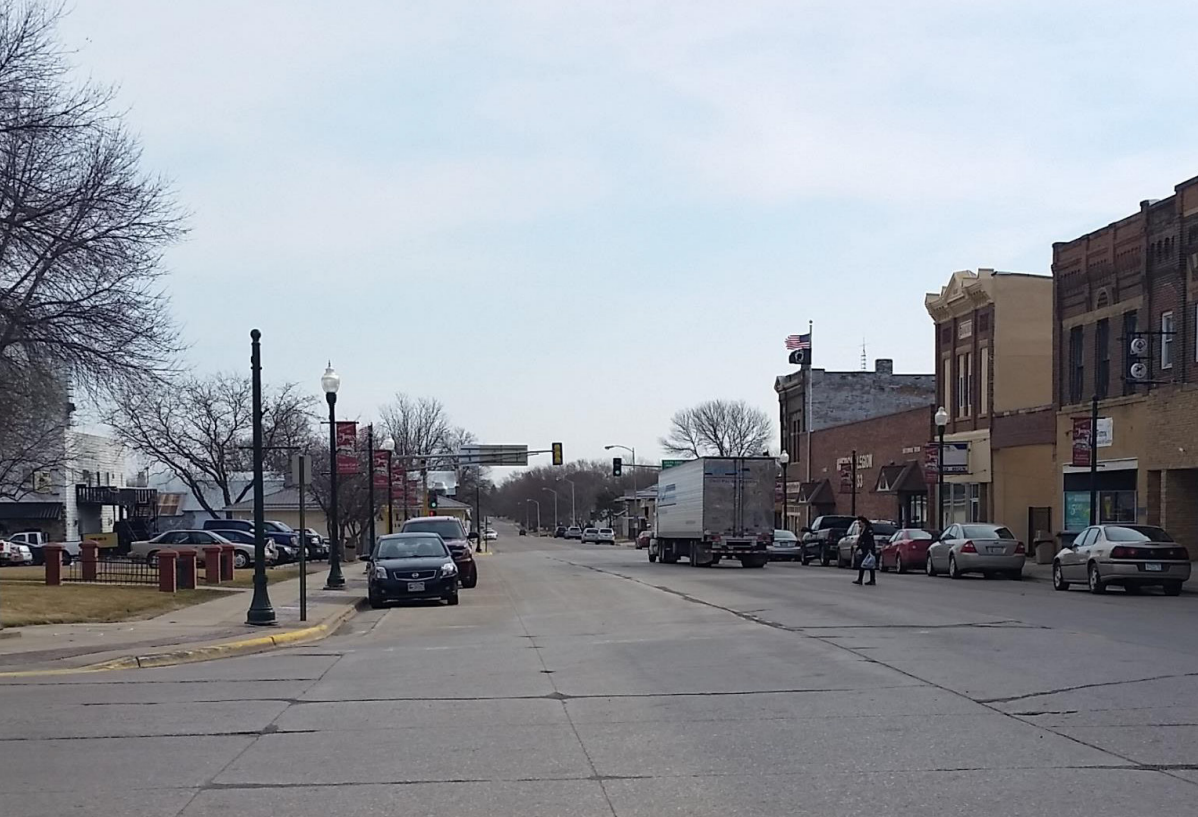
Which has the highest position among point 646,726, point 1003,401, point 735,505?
point 1003,401

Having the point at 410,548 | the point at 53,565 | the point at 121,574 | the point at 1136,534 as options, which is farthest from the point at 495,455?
the point at 1136,534

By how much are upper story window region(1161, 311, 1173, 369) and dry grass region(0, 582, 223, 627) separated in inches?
1093

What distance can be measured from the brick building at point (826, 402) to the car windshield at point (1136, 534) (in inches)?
1914

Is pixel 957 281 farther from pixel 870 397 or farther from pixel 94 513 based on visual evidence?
pixel 94 513

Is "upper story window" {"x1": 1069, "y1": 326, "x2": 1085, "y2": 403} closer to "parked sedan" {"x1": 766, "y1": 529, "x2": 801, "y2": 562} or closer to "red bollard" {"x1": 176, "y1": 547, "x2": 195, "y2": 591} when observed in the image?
"parked sedan" {"x1": 766, "y1": 529, "x2": 801, "y2": 562}

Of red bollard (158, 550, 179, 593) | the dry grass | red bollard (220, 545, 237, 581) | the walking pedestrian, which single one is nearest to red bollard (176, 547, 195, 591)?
the dry grass

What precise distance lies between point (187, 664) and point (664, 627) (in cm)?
719

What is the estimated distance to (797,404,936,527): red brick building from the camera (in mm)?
60312

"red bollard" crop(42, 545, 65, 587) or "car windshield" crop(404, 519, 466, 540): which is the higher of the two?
"car windshield" crop(404, 519, 466, 540)

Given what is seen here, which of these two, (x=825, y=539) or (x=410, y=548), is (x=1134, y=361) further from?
(x=410, y=548)

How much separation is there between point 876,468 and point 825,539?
56.2 ft

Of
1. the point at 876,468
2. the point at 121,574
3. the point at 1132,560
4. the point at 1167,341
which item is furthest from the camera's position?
the point at 876,468

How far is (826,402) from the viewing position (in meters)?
82.1

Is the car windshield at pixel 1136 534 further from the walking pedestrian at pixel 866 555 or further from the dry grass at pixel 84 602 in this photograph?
the dry grass at pixel 84 602
